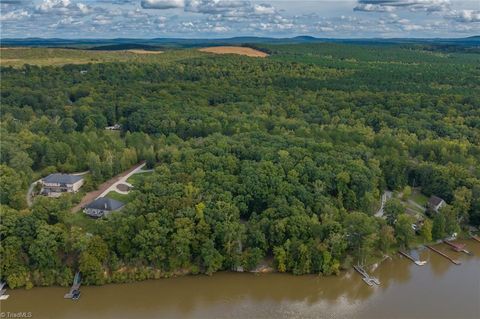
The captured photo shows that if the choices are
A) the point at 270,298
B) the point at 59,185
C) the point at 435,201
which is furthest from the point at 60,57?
the point at 270,298

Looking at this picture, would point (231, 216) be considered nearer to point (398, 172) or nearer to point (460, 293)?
point (460, 293)

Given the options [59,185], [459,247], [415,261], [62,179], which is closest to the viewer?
[415,261]

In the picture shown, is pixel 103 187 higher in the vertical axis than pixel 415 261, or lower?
higher

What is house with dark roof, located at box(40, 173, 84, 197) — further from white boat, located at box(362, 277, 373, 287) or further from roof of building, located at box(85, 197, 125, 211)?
white boat, located at box(362, 277, 373, 287)

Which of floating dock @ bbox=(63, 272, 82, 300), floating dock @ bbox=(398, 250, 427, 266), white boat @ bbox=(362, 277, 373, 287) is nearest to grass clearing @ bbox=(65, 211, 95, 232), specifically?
floating dock @ bbox=(63, 272, 82, 300)

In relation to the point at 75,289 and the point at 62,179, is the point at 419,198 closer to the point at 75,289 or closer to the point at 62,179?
the point at 75,289

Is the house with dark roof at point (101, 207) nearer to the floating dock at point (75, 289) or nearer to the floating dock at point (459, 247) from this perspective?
the floating dock at point (75, 289)

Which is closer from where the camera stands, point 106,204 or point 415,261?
point 415,261

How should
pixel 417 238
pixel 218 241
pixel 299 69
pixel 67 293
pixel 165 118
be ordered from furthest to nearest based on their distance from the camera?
pixel 299 69, pixel 165 118, pixel 417 238, pixel 218 241, pixel 67 293

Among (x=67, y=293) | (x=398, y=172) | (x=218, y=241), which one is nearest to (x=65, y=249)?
(x=67, y=293)
